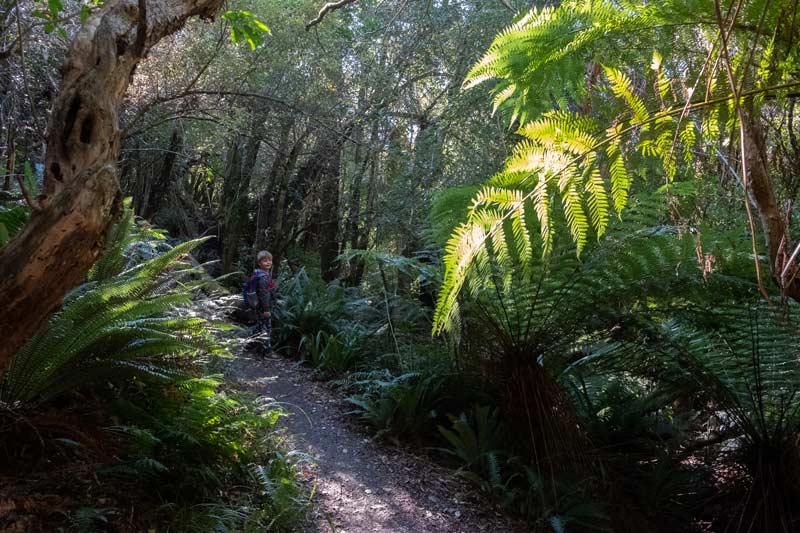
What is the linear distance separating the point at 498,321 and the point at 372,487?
1.50 metres

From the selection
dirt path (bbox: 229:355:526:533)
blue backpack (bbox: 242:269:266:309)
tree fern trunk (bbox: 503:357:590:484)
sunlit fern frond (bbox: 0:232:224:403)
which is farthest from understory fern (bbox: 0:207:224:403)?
blue backpack (bbox: 242:269:266:309)

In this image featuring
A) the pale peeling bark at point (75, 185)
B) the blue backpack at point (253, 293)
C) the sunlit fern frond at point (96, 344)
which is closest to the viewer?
the pale peeling bark at point (75, 185)

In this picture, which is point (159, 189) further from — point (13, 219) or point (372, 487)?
point (372, 487)

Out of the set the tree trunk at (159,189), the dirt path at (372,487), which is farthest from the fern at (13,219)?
the tree trunk at (159,189)

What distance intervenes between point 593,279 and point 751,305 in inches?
36.6

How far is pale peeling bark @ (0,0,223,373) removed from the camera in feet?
5.66

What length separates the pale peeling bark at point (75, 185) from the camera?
1725mm

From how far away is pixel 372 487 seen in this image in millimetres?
4195

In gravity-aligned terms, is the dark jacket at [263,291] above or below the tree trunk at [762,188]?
below

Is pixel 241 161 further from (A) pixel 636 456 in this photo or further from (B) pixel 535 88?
(B) pixel 535 88

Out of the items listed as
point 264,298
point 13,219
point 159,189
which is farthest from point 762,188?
point 159,189

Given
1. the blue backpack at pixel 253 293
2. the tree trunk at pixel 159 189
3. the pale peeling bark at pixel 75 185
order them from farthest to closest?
the tree trunk at pixel 159 189 < the blue backpack at pixel 253 293 < the pale peeling bark at pixel 75 185

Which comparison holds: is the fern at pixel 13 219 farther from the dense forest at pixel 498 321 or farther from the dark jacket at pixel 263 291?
the dark jacket at pixel 263 291

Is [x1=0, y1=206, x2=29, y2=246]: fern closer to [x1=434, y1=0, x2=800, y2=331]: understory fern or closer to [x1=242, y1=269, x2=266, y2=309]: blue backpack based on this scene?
[x1=434, y1=0, x2=800, y2=331]: understory fern
